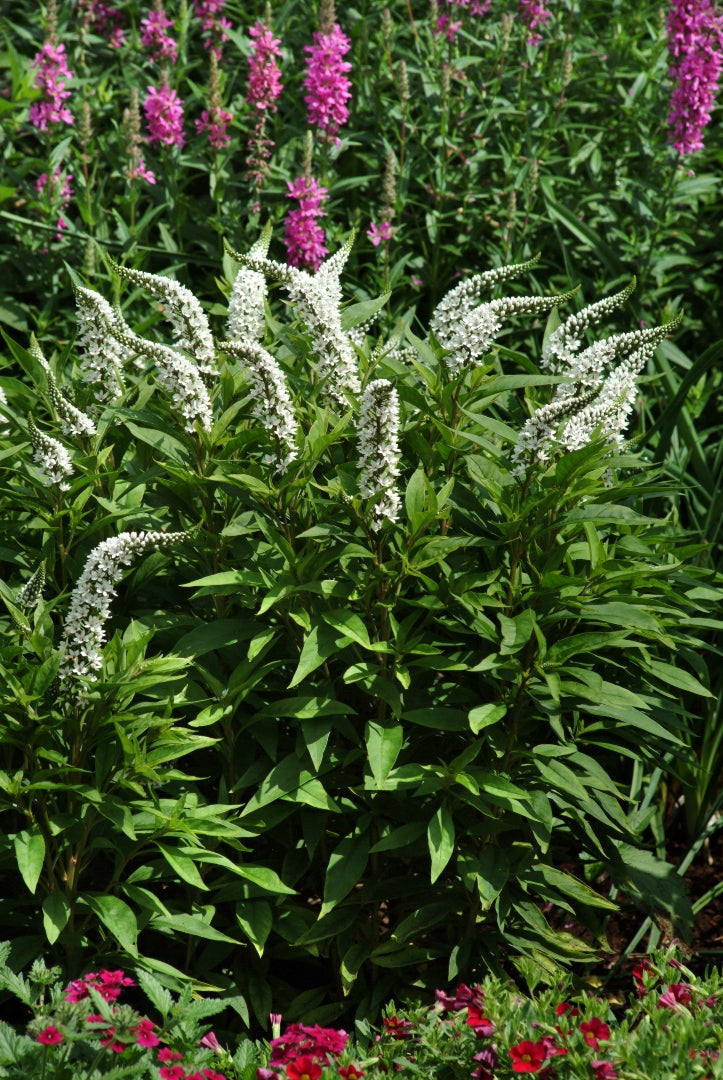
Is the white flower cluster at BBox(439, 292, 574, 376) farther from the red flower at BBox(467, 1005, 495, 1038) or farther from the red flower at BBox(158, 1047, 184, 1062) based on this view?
the red flower at BBox(158, 1047, 184, 1062)

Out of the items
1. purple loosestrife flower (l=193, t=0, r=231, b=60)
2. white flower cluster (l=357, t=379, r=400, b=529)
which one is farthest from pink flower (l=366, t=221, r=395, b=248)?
white flower cluster (l=357, t=379, r=400, b=529)

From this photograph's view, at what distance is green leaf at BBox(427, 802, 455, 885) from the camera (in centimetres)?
310

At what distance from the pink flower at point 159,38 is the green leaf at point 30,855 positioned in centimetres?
439

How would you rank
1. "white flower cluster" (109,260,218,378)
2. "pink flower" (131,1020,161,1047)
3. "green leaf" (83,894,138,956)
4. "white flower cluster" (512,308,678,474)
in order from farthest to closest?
1. "white flower cluster" (109,260,218,378)
2. "white flower cluster" (512,308,678,474)
3. "green leaf" (83,894,138,956)
4. "pink flower" (131,1020,161,1047)

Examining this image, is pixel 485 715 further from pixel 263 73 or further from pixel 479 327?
pixel 263 73

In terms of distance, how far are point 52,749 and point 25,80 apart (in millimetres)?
4099

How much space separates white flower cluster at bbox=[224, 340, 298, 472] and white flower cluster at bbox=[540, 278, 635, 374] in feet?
3.02

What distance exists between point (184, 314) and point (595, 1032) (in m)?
2.15

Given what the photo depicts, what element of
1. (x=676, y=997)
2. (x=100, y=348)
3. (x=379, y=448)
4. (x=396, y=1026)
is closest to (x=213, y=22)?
(x=100, y=348)

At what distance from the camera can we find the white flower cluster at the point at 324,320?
135 inches

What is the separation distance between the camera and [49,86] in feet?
19.7

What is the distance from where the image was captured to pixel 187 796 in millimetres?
3158

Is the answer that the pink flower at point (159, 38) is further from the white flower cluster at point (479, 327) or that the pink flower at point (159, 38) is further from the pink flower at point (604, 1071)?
the pink flower at point (604, 1071)

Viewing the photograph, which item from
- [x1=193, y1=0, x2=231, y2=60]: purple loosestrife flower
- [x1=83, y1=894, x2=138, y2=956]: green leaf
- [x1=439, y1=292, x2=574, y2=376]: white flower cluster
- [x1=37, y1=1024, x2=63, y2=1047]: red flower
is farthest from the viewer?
[x1=193, y1=0, x2=231, y2=60]: purple loosestrife flower
